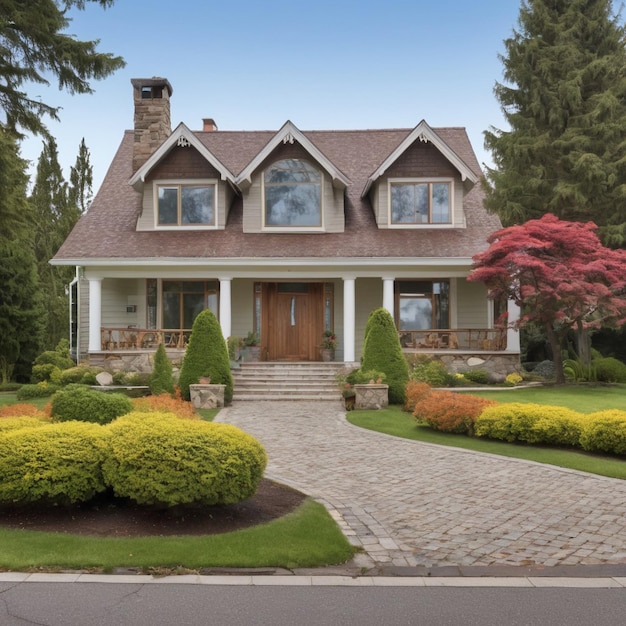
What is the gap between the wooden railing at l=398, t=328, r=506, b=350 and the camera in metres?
20.1

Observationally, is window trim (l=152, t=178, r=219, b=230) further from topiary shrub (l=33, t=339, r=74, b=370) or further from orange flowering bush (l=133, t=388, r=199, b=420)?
orange flowering bush (l=133, t=388, r=199, b=420)

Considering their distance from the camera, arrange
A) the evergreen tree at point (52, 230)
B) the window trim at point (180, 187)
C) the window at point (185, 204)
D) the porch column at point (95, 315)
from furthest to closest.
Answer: the evergreen tree at point (52, 230)
the window at point (185, 204)
the window trim at point (180, 187)
the porch column at point (95, 315)

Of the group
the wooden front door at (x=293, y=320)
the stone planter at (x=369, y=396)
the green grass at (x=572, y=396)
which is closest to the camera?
the green grass at (x=572, y=396)

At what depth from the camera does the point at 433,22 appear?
50.1 ft

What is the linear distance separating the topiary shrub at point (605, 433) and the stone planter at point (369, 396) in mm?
5670

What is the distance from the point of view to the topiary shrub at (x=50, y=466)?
620 centimetres

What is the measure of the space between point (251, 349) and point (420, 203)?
309 inches

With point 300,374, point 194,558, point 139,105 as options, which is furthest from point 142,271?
point 194,558

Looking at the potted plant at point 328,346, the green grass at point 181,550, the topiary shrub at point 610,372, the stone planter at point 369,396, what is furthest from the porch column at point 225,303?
the green grass at point 181,550

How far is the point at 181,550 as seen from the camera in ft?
17.7

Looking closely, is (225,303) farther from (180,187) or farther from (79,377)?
(79,377)

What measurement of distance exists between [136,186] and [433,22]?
11.3m

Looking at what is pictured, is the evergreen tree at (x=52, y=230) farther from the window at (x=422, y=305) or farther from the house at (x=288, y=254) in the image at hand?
the window at (x=422, y=305)

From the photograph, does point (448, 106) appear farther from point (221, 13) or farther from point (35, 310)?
point (35, 310)
